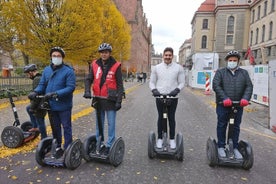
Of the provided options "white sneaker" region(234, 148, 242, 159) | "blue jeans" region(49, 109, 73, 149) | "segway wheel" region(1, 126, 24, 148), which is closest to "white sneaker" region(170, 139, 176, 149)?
"white sneaker" region(234, 148, 242, 159)

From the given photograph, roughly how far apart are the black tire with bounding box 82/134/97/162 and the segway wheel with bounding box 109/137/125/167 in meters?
0.45

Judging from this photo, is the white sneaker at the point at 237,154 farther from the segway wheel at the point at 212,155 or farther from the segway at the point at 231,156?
the segway wheel at the point at 212,155

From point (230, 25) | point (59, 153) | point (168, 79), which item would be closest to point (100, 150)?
point (59, 153)

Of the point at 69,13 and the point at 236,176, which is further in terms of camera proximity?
the point at 69,13

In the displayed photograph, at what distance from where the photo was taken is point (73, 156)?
4105mm

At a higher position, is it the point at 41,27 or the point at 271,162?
the point at 41,27

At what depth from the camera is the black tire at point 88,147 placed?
171 inches

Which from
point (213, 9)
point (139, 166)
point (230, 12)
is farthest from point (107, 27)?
point (213, 9)

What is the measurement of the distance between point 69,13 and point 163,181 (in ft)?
44.8

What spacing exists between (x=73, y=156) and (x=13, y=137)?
5.96 feet

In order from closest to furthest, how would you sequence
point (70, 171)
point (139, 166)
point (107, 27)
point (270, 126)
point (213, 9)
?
point (70, 171) < point (139, 166) < point (270, 126) < point (107, 27) < point (213, 9)

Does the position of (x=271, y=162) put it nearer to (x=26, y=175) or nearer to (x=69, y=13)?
(x=26, y=175)

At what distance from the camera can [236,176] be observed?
159 inches

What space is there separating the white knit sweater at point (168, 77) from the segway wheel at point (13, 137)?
9.71 feet
